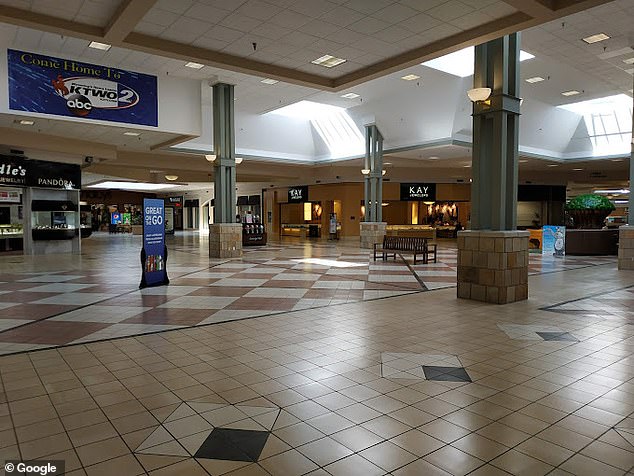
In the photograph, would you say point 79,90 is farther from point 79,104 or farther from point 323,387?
point 323,387

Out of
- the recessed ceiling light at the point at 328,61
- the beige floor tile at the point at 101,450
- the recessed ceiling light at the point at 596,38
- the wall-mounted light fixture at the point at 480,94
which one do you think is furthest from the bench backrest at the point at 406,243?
the beige floor tile at the point at 101,450

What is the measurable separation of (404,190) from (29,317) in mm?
23011

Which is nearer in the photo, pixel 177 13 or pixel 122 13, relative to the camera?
pixel 122 13

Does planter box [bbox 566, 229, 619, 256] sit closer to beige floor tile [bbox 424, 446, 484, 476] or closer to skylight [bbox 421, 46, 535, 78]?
skylight [bbox 421, 46, 535, 78]

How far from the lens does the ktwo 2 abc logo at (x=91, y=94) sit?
10188 mm

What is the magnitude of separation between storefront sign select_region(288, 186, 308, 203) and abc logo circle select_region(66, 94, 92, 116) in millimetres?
18989

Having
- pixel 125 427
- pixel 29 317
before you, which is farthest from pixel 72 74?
pixel 125 427

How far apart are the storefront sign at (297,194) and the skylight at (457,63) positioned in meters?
16.6

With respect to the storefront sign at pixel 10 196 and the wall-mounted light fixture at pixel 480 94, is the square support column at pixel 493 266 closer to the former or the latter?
the wall-mounted light fixture at pixel 480 94

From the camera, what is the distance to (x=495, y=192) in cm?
673

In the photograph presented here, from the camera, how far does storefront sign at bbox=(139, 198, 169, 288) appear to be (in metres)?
7.93

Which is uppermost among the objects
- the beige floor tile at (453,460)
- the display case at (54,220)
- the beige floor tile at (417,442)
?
the display case at (54,220)

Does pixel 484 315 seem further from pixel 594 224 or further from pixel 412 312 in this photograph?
pixel 594 224

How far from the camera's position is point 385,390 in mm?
3332
